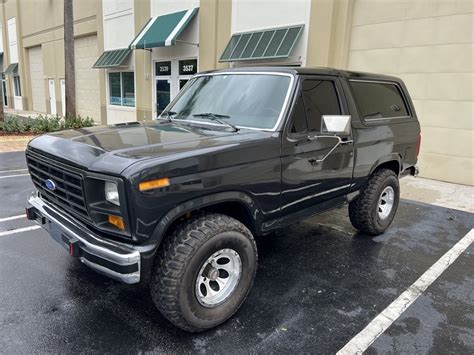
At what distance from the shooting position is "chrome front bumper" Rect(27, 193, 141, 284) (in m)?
2.57

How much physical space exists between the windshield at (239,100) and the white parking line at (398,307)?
1.90m

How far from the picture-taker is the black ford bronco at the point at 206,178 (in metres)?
2.63

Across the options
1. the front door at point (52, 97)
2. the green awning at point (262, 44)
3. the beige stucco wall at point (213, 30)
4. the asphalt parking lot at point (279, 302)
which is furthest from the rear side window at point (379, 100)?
the front door at point (52, 97)

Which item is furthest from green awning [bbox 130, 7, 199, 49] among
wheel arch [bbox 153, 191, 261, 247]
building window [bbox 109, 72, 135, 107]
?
wheel arch [bbox 153, 191, 261, 247]

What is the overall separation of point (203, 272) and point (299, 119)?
5.52 ft

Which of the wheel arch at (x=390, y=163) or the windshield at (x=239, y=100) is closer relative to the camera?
the windshield at (x=239, y=100)

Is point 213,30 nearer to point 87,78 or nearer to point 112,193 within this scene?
point 87,78

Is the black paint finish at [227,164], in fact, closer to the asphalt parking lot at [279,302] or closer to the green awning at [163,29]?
the asphalt parking lot at [279,302]

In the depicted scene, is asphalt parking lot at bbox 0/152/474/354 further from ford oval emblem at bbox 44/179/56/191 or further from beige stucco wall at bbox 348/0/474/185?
beige stucco wall at bbox 348/0/474/185

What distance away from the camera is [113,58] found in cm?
1736

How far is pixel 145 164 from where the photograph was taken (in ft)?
8.31

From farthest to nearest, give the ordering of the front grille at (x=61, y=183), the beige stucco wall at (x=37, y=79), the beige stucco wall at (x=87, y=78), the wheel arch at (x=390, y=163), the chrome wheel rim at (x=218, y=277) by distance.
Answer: the beige stucco wall at (x=37, y=79) → the beige stucco wall at (x=87, y=78) → the wheel arch at (x=390, y=163) → the chrome wheel rim at (x=218, y=277) → the front grille at (x=61, y=183)

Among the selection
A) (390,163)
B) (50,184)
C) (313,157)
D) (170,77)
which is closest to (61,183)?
(50,184)

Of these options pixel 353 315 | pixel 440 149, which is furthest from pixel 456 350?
pixel 440 149
